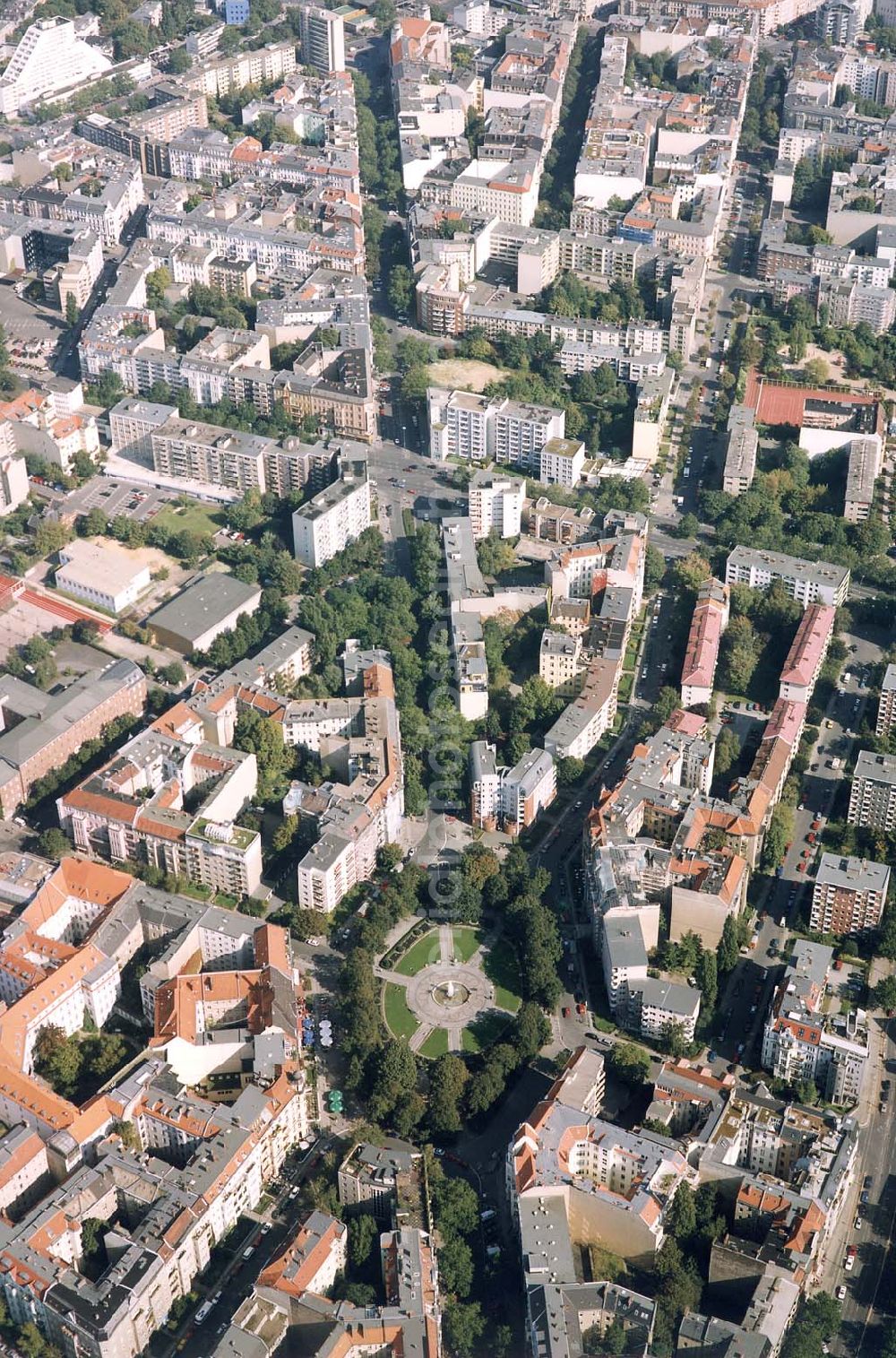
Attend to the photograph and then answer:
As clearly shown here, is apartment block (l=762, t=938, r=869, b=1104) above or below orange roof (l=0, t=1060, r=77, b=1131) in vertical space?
below

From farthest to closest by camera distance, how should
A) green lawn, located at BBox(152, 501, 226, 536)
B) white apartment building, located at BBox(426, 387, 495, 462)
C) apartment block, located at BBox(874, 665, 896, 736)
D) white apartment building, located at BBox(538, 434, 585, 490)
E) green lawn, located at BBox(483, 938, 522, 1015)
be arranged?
white apartment building, located at BBox(426, 387, 495, 462)
white apartment building, located at BBox(538, 434, 585, 490)
green lawn, located at BBox(152, 501, 226, 536)
apartment block, located at BBox(874, 665, 896, 736)
green lawn, located at BBox(483, 938, 522, 1015)

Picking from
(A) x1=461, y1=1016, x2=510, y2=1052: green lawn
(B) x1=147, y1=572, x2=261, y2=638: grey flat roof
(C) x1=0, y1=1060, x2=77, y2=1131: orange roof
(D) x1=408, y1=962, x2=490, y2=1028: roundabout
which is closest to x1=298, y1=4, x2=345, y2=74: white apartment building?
(B) x1=147, y1=572, x2=261, y2=638: grey flat roof

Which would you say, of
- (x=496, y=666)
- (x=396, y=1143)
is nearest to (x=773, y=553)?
(x=496, y=666)

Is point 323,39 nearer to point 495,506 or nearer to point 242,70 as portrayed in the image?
point 242,70

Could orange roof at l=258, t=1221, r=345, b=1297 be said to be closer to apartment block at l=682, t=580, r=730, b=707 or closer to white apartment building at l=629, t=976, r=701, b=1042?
white apartment building at l=629, t=976, r=701, b=1042

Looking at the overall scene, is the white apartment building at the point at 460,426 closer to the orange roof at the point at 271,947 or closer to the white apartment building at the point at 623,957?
the white apartment building at the point at 623,957

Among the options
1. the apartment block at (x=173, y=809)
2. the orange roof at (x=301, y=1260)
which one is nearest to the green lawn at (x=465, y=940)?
the apartment block at (x=173, y=809)
